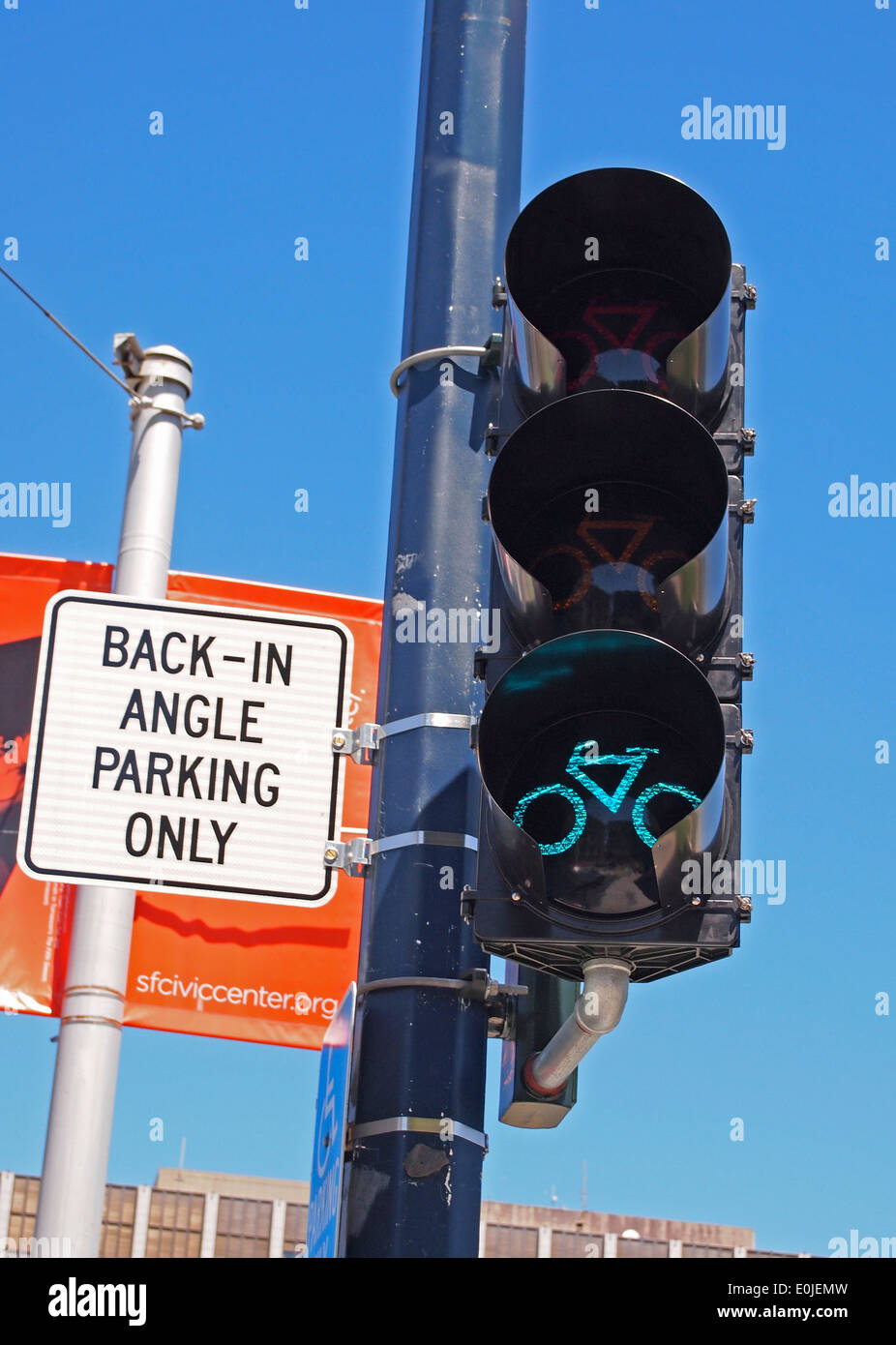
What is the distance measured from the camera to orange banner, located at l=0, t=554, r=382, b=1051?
8023mm

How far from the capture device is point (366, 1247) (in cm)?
433

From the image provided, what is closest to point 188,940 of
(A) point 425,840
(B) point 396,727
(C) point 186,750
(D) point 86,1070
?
(D) point 86,1070

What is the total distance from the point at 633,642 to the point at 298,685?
1.04m

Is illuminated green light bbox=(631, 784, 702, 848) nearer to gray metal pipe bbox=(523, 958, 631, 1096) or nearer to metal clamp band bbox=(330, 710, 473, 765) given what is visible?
gray metal pipe bbox=(523, 958, 631, 1096)

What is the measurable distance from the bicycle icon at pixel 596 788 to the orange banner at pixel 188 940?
4.29 metres

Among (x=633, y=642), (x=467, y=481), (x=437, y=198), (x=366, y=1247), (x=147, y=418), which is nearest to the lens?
(x=633, y=642)

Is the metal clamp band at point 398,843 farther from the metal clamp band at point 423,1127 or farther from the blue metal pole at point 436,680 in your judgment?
the metal clamp band at point 423,1127

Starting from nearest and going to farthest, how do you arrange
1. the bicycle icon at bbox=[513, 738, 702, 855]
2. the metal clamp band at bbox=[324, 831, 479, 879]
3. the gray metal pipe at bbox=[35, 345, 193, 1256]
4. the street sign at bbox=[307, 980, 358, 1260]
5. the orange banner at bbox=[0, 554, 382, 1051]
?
the bicycle icon at bbox=[513, 738, 702, 855] → the street sign at bbox=[307, 980, 358, 1260] → the metal clamp band at bbox=[324, 831, 479, 879] → the gray metal pipe at bbox=[35, 345, 193, 1256] → the orange banner at bbox=[0, 554, 382, 1051]

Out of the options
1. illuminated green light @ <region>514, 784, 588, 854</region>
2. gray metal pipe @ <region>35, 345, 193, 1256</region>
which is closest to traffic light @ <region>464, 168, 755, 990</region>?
illuminated green light @ <region>514, 784, 588, 854</region>

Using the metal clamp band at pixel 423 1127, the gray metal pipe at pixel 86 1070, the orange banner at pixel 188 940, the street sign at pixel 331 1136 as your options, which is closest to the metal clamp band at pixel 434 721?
the street sign at pixel 331 1136

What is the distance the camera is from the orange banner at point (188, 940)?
8.02m

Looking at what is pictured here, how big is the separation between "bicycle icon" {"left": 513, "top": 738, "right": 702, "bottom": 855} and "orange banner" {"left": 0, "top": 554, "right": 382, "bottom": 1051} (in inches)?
169
